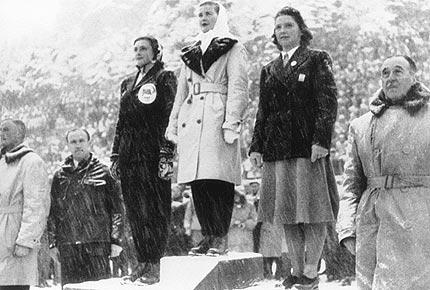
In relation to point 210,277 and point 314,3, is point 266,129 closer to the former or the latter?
point 210,277

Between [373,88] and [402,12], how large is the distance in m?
2.21

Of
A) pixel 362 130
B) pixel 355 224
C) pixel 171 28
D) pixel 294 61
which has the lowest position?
pixel 355 224

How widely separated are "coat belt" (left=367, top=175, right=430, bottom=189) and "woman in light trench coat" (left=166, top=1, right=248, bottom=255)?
1.41 meters

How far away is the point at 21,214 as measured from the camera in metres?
5.27

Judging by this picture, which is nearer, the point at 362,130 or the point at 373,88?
the point at 362,130

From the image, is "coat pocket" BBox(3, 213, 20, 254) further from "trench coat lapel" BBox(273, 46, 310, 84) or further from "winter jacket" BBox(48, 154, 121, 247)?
"trench coat lapel" BBox(273, 46, 310, 84)

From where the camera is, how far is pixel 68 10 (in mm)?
16672

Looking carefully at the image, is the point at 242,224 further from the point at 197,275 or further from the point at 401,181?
the point at 401,181

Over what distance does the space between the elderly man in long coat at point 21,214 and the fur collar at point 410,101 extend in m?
2.59

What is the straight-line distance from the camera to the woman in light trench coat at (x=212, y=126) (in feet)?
15.8

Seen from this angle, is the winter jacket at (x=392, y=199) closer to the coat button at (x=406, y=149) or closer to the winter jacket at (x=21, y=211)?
the coat button at (x=406, y=149)

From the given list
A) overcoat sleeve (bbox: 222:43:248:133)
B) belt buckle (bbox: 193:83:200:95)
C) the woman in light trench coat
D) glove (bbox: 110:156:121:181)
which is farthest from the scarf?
glove (bbox: 110:156:121:181)

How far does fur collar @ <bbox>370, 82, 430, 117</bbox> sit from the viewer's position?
11.8ft

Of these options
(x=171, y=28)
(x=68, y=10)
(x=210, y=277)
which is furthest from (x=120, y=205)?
(x=68, y=10)
